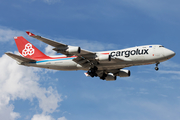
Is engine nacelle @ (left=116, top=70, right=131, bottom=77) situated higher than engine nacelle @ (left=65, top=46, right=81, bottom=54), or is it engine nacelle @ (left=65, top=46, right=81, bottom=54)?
engine nacelle @ (left=65, top=46, right=81, bottom=54)

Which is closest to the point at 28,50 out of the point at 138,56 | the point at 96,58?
the point at 96,58

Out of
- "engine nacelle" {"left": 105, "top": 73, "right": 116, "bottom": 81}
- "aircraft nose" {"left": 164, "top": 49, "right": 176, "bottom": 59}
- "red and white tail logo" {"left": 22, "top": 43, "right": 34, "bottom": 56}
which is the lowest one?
"engine nacelle" {"left": 105, "top": 73, "right": 116, "bottom": 81}

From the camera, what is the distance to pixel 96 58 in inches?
1699

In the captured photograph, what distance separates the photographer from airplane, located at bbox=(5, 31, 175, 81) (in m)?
40.8

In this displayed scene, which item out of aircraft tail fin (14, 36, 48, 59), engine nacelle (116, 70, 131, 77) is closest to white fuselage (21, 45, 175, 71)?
engine nacelle (116, 70, 131, 77)

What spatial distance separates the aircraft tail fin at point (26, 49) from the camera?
49.9m

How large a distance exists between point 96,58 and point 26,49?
16.2 m

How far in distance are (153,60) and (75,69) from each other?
1426 centimetres

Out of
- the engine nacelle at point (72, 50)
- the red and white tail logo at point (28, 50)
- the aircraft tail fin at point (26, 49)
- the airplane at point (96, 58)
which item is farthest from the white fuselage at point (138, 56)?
the red and white tail logo at point (28, 50)

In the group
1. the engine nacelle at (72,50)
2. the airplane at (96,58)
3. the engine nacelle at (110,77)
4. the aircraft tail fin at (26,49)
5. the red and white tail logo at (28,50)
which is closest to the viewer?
the engine nacelle at (72,50)

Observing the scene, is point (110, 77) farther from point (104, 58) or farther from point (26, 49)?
point (26, 49)

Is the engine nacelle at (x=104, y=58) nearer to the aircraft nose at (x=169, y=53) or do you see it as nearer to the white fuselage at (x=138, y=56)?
the white fuselage at (x=138, y=56)

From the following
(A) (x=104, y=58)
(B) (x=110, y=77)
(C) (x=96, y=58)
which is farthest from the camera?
(B) (x=110, y=77)

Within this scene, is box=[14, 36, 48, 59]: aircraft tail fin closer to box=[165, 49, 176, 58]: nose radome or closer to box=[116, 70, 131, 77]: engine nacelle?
box=[116, 70, 131, 77]: engine nacelle
